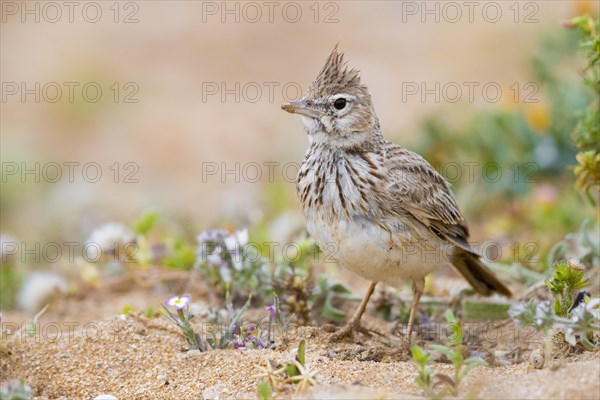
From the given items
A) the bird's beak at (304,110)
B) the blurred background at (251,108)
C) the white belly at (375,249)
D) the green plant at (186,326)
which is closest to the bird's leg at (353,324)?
the white belly at (375,249)

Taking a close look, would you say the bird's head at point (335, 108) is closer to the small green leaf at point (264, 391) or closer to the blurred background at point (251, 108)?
the blurred background at point (251, 108)

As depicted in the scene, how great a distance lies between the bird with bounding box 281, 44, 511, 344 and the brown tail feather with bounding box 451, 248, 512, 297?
12 centimetres

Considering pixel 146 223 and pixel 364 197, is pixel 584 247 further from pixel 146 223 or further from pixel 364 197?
pixel 146 223

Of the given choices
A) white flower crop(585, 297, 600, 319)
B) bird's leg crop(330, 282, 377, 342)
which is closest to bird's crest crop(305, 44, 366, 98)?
bird's leg crop(330, 282, 377, 342)

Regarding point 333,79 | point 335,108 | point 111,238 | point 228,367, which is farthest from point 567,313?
point 111,238

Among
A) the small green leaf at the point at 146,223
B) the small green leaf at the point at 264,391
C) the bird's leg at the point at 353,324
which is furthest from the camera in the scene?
the small green leaf at the point at 146,223

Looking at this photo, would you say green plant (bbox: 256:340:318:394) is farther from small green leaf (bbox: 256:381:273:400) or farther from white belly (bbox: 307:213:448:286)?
white belly (bbox: 307:213:448:286)

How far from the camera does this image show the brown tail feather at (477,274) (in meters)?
5.36

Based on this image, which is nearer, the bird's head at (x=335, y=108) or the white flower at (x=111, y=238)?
the bird's head at (x=335, y=108)

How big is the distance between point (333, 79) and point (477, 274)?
A: 149 centimetres

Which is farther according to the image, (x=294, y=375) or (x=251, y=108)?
(x=251, y=108)

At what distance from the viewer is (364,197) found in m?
4.71

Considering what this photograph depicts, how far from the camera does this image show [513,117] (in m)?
7.26

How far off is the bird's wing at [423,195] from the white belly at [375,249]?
0.49 feet
